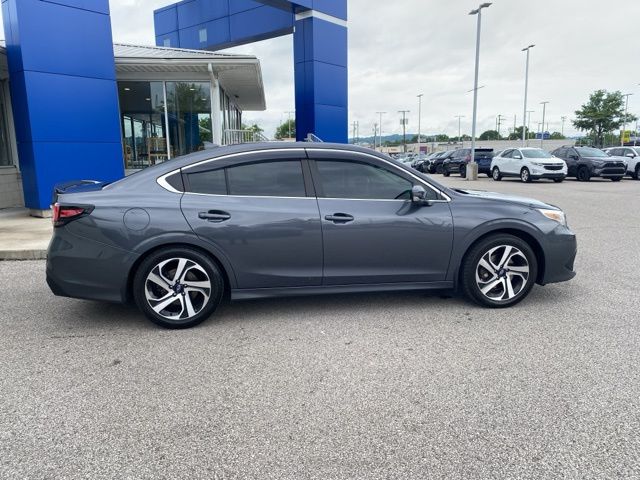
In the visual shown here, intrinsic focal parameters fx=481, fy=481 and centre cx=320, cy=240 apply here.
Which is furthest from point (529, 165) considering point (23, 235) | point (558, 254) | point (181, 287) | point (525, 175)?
point (181, 287)

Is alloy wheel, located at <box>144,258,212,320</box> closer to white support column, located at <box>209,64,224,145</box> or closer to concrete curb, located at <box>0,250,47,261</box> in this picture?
concrete curb, located at <box>0,250,47,261</box>

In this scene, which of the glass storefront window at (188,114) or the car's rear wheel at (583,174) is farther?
the car's rear wheel at (583,174)

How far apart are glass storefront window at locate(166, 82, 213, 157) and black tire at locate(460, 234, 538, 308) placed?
1063 cm

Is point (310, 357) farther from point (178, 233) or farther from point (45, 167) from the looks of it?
point (45, 167)

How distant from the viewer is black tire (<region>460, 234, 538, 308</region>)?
4586 millimetres

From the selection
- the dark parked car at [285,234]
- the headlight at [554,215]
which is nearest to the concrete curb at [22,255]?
the dark parked car at [285,234]

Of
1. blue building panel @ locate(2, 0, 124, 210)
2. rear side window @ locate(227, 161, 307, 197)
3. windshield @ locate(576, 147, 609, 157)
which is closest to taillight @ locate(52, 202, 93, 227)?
rear side window @ locate(227, 161, 307, 197)

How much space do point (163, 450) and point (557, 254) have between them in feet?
13.0

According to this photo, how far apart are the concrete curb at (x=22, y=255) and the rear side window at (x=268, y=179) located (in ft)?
14.0

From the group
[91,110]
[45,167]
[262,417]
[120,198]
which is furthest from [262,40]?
[262,417]

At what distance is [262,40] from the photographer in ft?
67.4

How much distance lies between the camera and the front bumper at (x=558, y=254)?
4.69 meters

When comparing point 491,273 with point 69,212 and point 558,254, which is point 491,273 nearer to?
point 558,254

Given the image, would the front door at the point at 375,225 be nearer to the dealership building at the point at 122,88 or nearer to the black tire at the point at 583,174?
the dealership building at the point at 122,88
